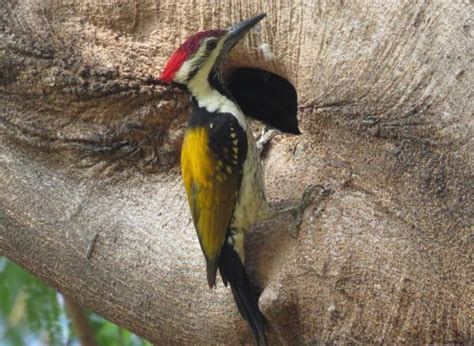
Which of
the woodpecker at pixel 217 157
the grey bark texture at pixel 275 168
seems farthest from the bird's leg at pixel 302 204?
the woodpecker at pixel 217 157

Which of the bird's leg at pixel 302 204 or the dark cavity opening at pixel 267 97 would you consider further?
the dark cavity opening at pixel 267 97

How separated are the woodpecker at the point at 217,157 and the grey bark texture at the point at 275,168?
0.08 metres

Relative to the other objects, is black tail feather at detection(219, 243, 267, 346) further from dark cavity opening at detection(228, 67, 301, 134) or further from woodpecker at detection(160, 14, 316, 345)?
dark cavity opening at detection(228, 67, 301, 134)

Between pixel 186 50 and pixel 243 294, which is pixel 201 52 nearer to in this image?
pixel 186 50

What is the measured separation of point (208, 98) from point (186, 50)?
0.84 ft

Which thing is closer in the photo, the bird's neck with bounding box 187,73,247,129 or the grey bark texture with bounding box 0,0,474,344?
the grey bark texture with bounding box 0,0,474,344

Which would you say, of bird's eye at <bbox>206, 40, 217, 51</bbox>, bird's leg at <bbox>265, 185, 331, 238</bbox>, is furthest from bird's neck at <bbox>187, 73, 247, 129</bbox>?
bird's leg at <bbox>265, 185, 331, 238</bbox>

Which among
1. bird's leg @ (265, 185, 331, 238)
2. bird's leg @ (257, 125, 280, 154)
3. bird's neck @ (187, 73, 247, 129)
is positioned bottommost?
bird's leg @ (257, 125, 280, 154)

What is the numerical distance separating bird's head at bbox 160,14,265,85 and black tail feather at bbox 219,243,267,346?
0.68 metres

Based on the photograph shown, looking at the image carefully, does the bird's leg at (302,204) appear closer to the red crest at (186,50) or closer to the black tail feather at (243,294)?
the black tail feather at (243,294)

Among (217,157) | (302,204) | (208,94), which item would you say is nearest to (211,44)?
(208,94)

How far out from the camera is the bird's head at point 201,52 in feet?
11.5

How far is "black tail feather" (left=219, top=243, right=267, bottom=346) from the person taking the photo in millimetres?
3287

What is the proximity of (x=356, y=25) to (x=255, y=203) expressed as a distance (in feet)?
2.29
